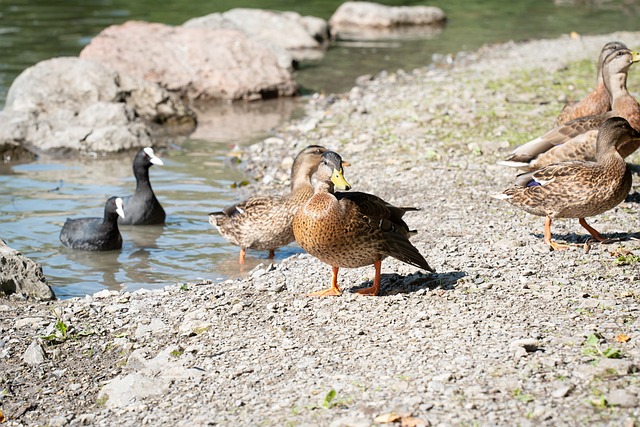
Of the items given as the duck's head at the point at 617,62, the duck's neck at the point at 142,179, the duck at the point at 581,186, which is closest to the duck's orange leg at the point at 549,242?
the duck at the point at 581,186

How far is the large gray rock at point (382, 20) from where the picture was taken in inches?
1109

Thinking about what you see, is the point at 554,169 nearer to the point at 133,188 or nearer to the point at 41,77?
the point at 133,188

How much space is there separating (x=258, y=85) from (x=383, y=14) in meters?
10.9

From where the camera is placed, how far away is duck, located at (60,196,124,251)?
10.2m

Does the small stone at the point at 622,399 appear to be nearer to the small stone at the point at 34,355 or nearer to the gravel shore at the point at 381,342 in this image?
the gravel shore at the point at 381,342

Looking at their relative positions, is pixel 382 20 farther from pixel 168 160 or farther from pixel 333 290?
pixel 333 290

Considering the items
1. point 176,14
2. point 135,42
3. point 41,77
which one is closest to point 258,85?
point 135,42

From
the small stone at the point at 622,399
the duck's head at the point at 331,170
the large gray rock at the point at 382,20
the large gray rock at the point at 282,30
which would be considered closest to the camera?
the small stone at the point at 622,399

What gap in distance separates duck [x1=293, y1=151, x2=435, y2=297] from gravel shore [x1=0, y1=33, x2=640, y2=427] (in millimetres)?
349

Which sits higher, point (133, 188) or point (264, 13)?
point (264, 13)

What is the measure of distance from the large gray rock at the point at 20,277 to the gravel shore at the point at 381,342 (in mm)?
161

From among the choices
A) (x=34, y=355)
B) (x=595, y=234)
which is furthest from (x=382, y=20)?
(x=34, y=355)

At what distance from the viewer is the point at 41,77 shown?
16500 millimetres

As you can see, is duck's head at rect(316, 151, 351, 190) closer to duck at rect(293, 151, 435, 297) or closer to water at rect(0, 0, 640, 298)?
duck at rect(293, 151, 435, 297)
